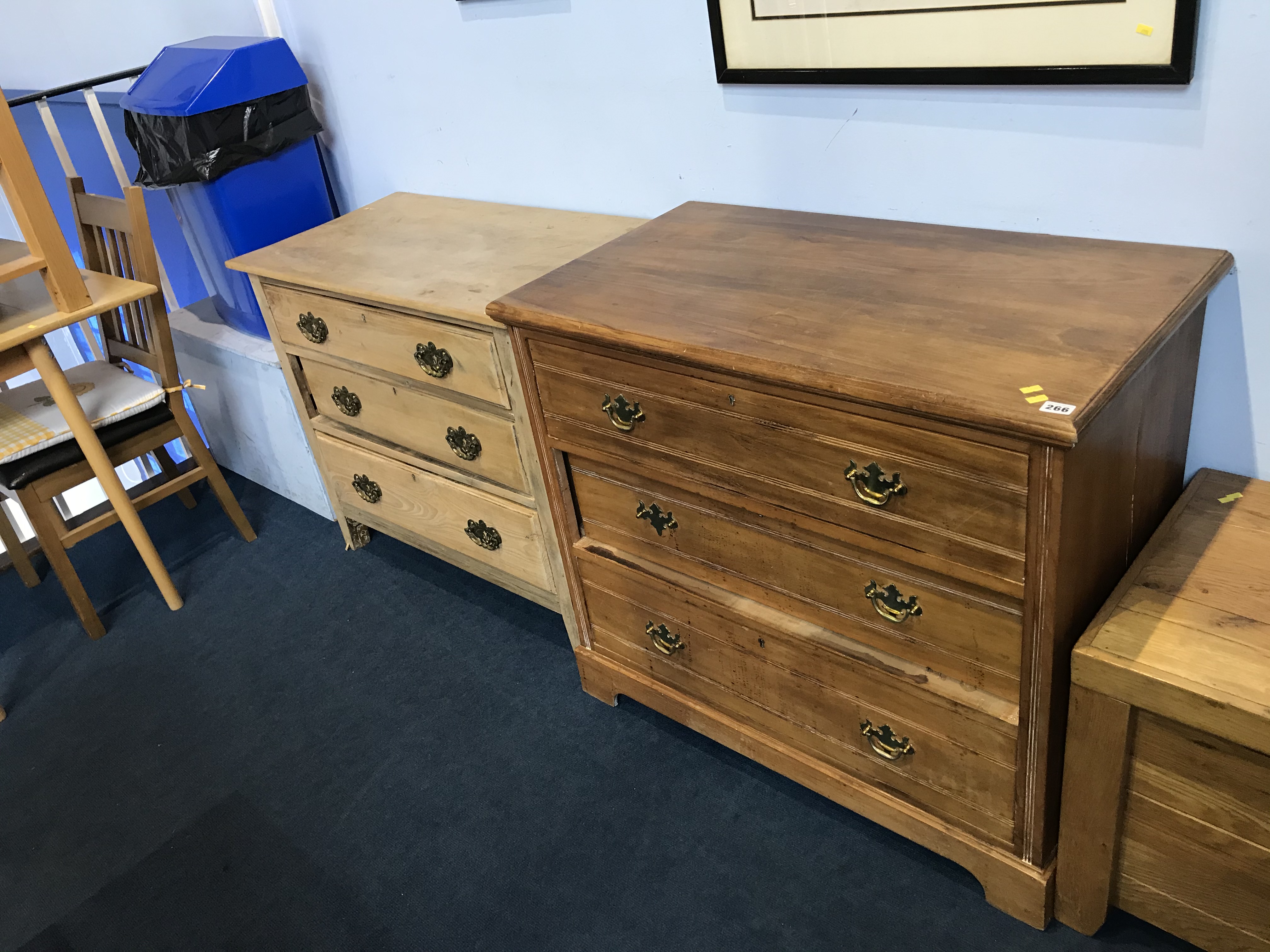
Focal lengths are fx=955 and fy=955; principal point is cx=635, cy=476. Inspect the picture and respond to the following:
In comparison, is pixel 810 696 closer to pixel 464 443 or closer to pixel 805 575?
pixel 805 575

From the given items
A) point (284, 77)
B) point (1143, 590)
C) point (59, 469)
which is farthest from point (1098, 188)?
point (59, 469)

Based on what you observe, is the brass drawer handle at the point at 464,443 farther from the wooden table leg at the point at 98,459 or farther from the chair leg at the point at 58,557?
the chair leg at the point at 58,557

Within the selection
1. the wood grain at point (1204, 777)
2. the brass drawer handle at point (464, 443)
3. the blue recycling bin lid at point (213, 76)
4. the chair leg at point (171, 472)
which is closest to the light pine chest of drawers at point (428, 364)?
the brass drawer handle at point (464, 443)

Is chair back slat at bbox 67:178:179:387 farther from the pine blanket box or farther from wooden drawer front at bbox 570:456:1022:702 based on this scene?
the pine blanket box

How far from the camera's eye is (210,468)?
2.67 m

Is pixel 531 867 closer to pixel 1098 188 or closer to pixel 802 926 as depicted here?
pixel 802 926

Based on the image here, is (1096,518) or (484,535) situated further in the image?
(484,535)

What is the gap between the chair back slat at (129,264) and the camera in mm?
Answer: 2350

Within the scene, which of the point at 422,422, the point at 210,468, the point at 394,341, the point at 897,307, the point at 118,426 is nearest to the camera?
the point at 897,307

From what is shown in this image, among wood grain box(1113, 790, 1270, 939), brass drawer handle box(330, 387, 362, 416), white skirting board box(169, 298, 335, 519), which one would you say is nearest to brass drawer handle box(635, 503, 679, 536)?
wood grain box(1113, 790, 1270, 939)

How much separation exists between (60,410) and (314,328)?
0.67m

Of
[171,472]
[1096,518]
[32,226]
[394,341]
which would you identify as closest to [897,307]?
[1096,518]

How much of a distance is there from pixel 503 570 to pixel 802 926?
1.01 metres

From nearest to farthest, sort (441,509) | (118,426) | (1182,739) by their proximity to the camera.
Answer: (1182,739), (441,509), (118,426)
